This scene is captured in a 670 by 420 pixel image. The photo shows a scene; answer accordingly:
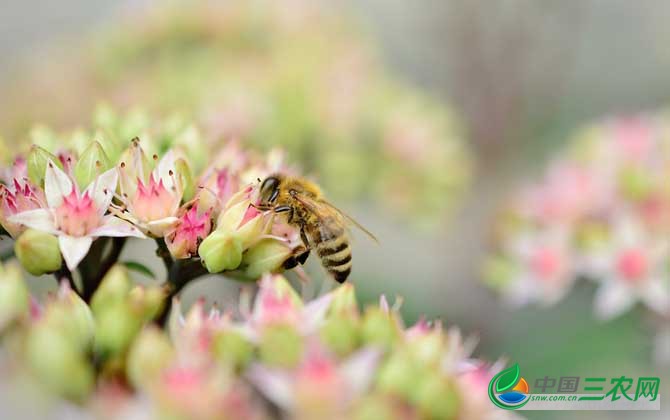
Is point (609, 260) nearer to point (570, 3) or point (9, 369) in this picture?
point (9, 369)

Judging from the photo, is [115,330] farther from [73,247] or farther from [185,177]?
[185,177]

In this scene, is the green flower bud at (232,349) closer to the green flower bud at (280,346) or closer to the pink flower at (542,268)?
the green flower bud at (280,346)

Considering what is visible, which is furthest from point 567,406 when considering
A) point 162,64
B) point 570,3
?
point 570,3

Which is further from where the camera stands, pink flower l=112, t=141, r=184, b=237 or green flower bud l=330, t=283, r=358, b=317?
pink flower l=112, t=141, r=184, b=237

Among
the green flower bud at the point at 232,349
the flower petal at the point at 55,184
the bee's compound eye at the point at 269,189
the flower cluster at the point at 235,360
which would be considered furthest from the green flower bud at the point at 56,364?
the bee's compound eye at the point at 269,189

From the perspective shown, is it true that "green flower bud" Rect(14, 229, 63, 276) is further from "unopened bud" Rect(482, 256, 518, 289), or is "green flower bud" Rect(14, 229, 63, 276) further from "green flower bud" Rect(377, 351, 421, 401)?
"unopened bud" Rect(482, 256, 518, 289)

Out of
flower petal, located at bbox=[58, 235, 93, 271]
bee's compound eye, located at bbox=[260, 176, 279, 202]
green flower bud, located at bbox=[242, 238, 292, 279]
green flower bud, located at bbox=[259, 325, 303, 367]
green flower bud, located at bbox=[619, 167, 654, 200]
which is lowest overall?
green flower bud, located at bbox=[259, 325, 303, 367]

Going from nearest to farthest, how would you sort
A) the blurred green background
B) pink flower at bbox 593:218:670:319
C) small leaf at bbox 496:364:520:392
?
small leaf at bbox 496:364:520:392 < pink flower at bbox 593:218:670:319 < the blurred green background

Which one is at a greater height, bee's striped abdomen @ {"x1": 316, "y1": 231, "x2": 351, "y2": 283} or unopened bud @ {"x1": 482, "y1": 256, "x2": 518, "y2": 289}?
unopened bud @ {"x1": 482, "y1": 256, "x2": 518, "y2": 289}

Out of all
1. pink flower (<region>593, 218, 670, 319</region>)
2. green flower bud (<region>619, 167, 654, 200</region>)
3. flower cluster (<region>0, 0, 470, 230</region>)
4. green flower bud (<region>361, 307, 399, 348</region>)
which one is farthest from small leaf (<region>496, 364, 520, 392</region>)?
flower cluster (<region>0, 0, 470, 230</region>)
